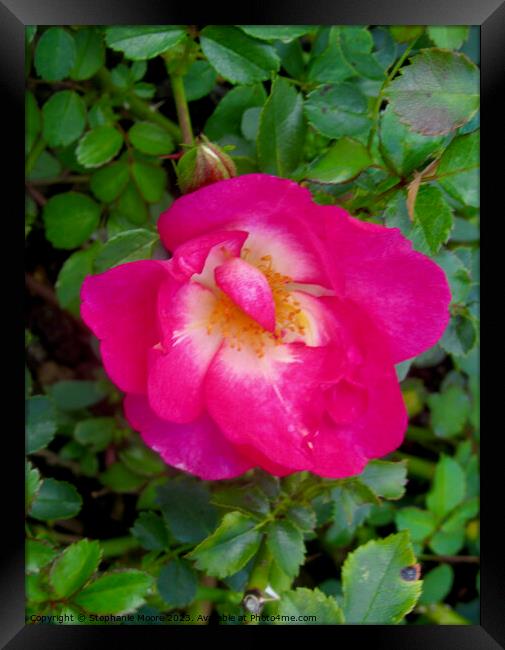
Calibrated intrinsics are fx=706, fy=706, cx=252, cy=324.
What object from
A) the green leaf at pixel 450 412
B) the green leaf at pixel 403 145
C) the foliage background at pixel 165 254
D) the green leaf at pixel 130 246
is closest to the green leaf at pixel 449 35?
the foliage background at pixel 165 254

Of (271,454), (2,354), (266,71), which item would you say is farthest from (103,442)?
(266,71)

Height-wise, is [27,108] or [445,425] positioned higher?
[27,108]

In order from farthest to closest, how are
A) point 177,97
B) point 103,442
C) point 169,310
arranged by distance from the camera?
point 103,442 < point 177,97 < point 169,310

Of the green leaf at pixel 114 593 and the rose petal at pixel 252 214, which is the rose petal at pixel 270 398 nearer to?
the rose petal at pixel 252 214

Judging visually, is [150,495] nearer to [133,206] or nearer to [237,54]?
[133,206]

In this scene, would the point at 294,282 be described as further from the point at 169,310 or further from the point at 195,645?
the point at 195,645
